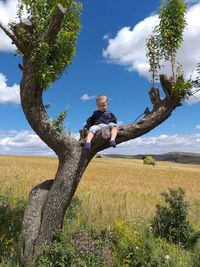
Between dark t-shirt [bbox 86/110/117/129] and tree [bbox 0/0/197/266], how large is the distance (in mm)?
396

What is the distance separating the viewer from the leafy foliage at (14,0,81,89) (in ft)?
27.9

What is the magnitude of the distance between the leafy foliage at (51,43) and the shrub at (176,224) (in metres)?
4.47

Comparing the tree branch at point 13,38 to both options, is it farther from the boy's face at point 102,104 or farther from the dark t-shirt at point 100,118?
the dark t-shirt at point 100,118

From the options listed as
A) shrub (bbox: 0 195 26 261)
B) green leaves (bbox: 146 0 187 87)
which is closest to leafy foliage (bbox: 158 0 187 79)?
green leaves (bbox: 146 0 187 87)

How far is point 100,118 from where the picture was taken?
9.45m

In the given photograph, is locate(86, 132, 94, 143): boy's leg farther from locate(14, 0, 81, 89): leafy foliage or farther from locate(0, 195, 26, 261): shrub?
locate(0, 195, 26, 261): shrub

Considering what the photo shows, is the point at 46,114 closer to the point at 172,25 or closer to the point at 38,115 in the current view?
the point at 38,115

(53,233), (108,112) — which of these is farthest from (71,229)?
(108,112)

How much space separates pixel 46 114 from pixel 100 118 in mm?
1230

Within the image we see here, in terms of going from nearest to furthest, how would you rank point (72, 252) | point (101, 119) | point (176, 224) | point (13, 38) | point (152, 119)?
point (72, 252) → point (13, 38) → point (152, 119) → point (101, 119) → point (176, 224)

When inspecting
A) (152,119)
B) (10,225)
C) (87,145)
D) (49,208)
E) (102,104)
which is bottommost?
(10,225)

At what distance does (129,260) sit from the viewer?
8.65m

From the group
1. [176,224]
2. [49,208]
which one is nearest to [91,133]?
[49,208]

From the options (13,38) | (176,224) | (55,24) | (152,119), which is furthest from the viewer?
(176,224)
